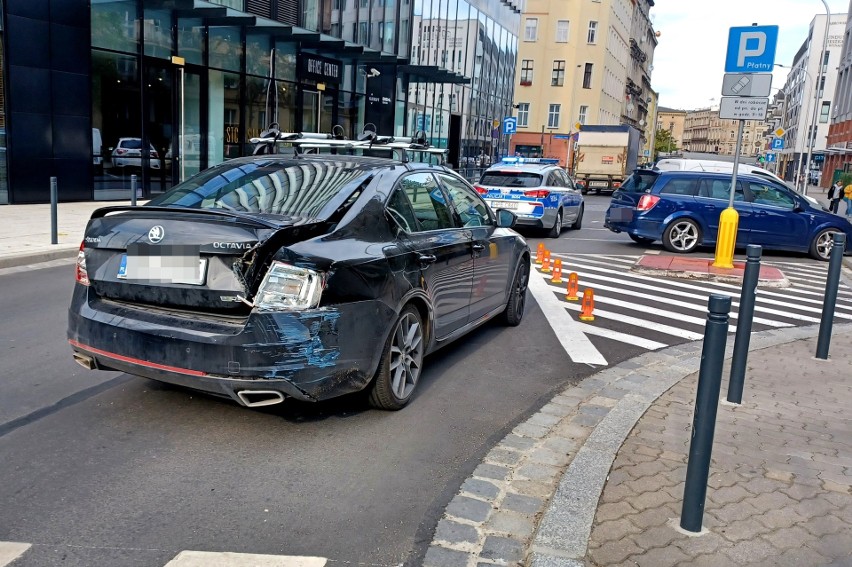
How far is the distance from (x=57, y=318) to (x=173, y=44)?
14.5 metres

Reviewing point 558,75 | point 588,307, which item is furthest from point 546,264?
point 558,75

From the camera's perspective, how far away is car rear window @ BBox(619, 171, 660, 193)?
53.5 feet

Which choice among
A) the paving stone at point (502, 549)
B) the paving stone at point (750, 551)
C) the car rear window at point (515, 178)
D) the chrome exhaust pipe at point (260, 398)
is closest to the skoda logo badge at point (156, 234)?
the chrome exhaust pipe at point (260, 398)

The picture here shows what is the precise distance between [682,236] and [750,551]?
12356 mm

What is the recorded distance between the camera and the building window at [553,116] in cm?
7100

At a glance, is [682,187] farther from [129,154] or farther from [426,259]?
[129,154]

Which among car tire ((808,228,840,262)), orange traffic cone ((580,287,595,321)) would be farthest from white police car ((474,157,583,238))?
orange traffic cone ((580,287,595,321))

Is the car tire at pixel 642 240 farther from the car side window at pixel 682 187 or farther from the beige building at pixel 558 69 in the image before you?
the beige building at pixel 558 69

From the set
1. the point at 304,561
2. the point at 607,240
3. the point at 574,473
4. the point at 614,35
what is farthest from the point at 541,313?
the point at 614,35

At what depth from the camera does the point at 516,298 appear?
7562 millimetres

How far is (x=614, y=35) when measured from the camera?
7606cm

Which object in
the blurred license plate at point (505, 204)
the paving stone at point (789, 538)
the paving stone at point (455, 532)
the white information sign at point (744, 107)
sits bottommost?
the paving stone at point (455, 532)

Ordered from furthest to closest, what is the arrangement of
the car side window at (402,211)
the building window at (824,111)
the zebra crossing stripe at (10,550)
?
1. the building window at (824,111)
2. the car side window at (402,211)
3. the zebra crossing stripe at (10,550)

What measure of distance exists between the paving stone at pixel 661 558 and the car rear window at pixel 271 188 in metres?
2.53
